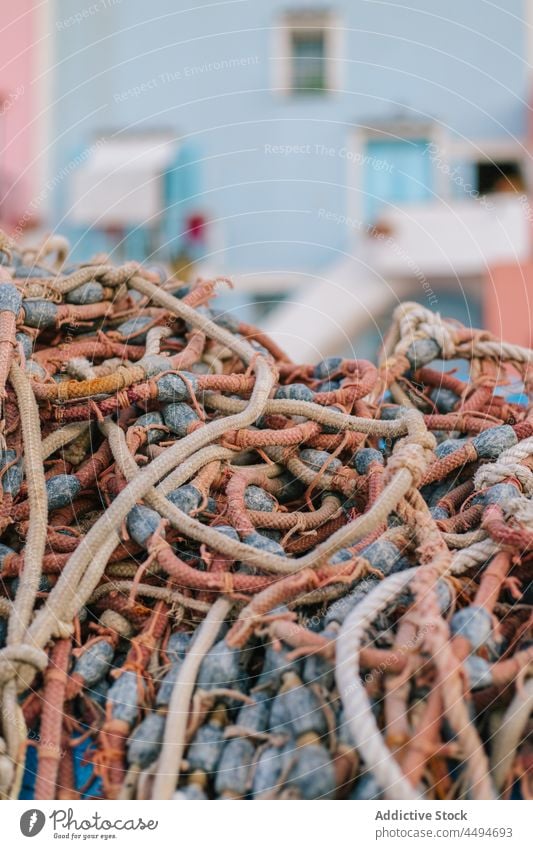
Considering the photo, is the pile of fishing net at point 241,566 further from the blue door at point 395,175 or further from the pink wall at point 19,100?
the pink wall at point 19,100

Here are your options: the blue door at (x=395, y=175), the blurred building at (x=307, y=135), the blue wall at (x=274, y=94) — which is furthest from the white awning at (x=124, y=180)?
the blue door at (x=395, y=175)

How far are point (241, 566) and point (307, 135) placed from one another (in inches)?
208

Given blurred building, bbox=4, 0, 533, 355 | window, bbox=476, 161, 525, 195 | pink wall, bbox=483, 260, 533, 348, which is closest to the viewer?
pink wall, bbox=483, 260, 533, 348

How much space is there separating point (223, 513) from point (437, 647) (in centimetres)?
21

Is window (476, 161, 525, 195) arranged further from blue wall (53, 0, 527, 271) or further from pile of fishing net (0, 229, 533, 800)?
pile of fishing net (0, 229, 533, 800)

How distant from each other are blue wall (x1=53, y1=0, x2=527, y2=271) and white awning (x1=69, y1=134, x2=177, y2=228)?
14 cm

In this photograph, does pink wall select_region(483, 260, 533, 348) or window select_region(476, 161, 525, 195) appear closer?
pink wall select_region(483, 260, 533, 348)

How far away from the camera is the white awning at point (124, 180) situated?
18.5ft

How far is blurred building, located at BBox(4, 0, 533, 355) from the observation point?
502 centimetres

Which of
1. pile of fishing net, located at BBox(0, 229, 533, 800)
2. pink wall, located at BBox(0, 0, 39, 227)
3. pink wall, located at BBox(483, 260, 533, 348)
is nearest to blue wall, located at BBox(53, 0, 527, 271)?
pink wall, located at BBox(0, 0, 39, 227)

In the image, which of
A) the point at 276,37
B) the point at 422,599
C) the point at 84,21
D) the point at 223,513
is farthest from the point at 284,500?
the point at 84,21

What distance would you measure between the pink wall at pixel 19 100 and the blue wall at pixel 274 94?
246mm

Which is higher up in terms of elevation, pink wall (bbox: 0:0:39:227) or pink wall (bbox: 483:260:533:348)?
pink wall (bbox: 0:0:39:227)

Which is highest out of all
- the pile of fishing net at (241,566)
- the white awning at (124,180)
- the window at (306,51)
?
the window at (306,51)
